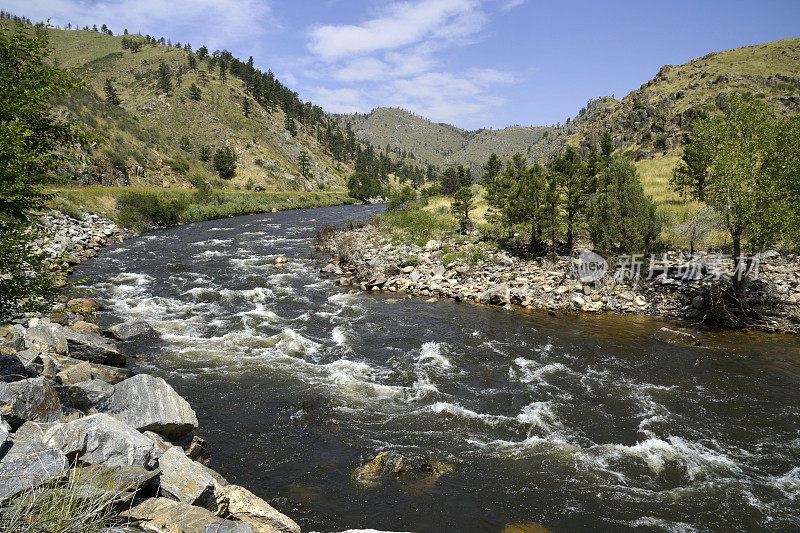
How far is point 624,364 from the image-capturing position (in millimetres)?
13602

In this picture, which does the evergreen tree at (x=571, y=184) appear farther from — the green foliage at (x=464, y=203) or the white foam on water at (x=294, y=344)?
→ the white foam on water at (x=294, y=344)

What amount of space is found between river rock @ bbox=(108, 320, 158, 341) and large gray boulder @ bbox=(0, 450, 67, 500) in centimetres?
1191

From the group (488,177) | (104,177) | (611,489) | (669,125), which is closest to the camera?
(611,489)

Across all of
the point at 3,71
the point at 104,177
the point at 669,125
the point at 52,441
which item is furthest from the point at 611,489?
the point at 669,125

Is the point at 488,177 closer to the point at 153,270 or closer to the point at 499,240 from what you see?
the point at 499,240

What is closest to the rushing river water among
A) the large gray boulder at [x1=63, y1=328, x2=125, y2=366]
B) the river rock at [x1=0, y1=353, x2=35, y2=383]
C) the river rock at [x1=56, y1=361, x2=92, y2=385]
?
the large gray boulder at [x1=63, y1=328, x2=125, y2=366]

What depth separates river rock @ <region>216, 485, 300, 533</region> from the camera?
600 cm

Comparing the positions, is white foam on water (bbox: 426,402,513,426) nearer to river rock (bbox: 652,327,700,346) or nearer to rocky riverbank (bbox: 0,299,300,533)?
rocky riverbank (bbox: 0,299,300,533)

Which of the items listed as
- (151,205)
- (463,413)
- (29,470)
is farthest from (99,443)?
(151,205)

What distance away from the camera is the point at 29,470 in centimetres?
430

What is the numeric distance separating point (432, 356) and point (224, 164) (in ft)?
301

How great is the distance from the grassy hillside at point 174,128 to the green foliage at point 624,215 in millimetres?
58739

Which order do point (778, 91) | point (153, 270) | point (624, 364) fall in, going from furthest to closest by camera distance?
point (778, 91) → point (153, 270) → point (624, 364)

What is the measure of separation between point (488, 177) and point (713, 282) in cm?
4618
